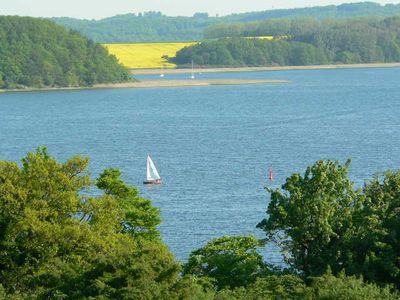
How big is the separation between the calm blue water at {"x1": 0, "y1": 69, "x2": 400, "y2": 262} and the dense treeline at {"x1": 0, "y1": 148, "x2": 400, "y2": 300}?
10950mm

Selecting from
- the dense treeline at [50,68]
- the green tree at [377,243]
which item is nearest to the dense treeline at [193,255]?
the green tree at [377,243]

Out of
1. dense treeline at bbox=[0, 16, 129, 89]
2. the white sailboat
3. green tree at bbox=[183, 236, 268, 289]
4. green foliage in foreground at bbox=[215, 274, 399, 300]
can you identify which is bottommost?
dense treeline at bbox=[0, 16, 129, 89]

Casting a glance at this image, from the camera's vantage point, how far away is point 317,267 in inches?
1305

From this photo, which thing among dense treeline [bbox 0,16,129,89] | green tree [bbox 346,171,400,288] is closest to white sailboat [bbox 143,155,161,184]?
green tree [bbox 346,171,400,288]

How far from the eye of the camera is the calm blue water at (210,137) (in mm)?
60000

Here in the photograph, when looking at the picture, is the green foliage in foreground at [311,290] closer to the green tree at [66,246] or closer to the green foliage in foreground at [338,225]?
the green foliage in foreground at [338,225]

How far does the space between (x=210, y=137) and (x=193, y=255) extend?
63369 millimetres

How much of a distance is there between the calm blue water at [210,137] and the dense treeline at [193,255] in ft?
35.9

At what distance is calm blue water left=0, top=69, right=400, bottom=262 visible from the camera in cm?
6000

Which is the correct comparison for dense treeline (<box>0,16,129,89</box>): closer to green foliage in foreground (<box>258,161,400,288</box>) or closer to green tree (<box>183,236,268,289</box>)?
green tree (<box>183,236,268,289</box>)

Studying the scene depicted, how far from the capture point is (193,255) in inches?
1423

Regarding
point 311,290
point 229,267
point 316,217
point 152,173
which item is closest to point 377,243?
point 316,217

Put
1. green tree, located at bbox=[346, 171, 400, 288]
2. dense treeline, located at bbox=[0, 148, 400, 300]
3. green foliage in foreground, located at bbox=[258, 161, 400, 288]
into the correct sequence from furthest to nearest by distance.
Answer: green foliage in foreground, located at bbox=[258, 161, 400, 288] → green tree, located at bbox=[346, 171, 400, 288] → dense treeline, located at bbox=[0, 148, 400, 300]

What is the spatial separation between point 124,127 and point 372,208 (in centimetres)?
7951
